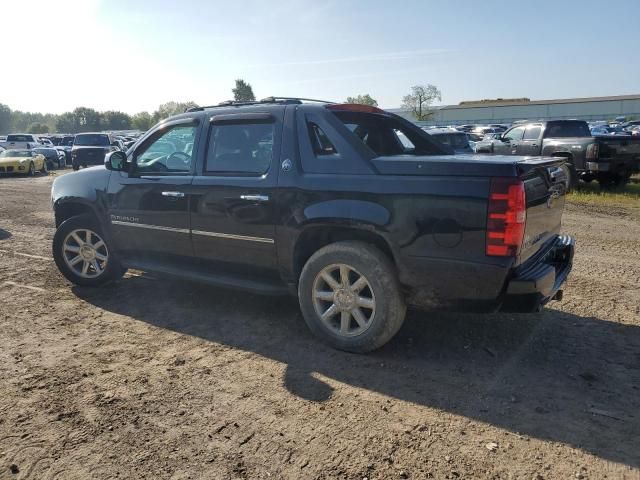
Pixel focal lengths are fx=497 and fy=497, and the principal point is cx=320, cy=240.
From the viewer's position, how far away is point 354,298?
12.3 feet

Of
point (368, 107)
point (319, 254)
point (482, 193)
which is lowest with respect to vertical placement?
point (319, 254)

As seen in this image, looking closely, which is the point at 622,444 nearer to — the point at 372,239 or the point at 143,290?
the point at 372,239

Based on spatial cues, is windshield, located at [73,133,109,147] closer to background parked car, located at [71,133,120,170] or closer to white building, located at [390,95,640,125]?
background parked car, located at [71,133,120,170]

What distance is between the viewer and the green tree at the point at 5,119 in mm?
139750

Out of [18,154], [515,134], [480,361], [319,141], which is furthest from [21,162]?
[480,361]

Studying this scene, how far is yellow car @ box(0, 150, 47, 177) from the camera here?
21.2 metres

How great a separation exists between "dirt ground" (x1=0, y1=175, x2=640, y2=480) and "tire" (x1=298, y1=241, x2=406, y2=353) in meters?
0.16

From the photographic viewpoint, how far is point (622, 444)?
2.66 m

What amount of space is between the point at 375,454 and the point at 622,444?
52.4 inches

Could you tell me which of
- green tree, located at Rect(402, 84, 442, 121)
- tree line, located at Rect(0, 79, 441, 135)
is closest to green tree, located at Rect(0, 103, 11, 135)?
tree line, located at Rect(0, 79, 441, 135)

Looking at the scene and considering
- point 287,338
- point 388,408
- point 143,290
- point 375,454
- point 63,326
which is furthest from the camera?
point 143,290

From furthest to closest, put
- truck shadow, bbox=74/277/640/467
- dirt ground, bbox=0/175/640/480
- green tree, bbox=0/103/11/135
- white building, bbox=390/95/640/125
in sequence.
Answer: green tree, bbox=0/103/11/135
white building, bbox=390/95/640/125
truck shadow, bbox=74/277/640/467
dirt ground, bbox=0/175/640/480

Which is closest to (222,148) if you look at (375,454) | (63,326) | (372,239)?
(372,239)

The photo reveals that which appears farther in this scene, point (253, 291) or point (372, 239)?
point (253, 291)
